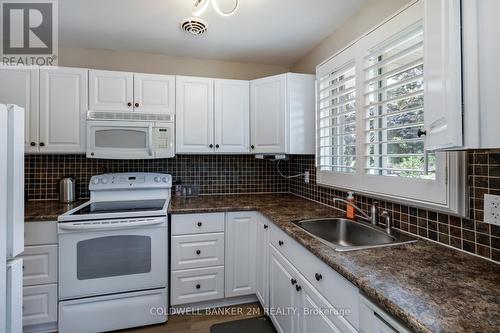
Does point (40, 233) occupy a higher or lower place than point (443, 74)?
lower

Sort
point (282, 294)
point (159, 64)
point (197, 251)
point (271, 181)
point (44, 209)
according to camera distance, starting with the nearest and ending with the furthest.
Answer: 1. point (282, 294)
2. point (44, 209)
3. point (197, 251)
4. point (159, 64)
5. point (271, 181)

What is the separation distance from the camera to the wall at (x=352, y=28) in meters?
1.58

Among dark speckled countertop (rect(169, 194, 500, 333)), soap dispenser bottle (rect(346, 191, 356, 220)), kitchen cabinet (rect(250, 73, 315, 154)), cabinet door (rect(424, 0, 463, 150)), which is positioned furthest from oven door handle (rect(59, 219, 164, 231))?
cabinet door (rect(424, 0, 463, 150))

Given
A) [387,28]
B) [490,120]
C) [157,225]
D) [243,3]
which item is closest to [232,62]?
[243,3]

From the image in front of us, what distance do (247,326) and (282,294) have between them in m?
0.53

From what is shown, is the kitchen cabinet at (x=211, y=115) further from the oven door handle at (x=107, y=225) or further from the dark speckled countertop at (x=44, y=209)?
the dark speckled countertop at (x=44, y=209)

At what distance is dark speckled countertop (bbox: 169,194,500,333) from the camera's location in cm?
66

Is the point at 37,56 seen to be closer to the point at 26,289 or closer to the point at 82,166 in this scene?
the point at 82,166

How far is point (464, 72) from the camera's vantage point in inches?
28.1

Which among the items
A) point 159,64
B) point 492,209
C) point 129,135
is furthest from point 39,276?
point 492,209

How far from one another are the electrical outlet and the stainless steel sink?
0.46 meters

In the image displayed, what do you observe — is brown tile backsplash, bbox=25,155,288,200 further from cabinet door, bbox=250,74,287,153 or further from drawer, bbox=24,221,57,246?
drawer, bbox=24,221,57,246

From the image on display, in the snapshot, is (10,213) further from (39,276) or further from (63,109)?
(63,109)

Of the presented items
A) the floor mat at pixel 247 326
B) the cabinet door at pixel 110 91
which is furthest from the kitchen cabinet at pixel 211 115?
the floor mat at pixel 247 326
